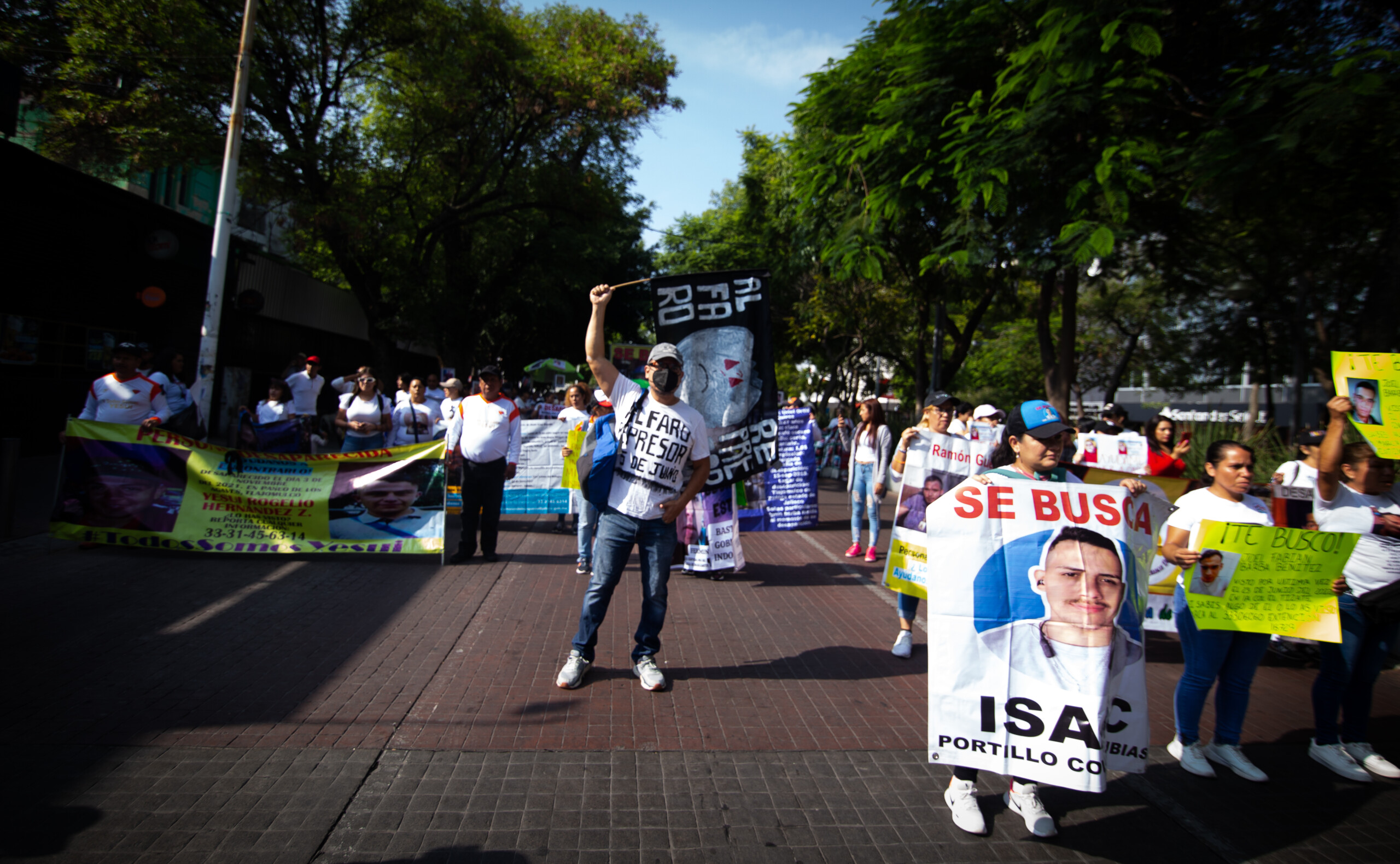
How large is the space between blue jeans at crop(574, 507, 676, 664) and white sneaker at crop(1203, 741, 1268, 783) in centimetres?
275

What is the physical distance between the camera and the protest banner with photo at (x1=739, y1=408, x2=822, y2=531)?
10680 mm

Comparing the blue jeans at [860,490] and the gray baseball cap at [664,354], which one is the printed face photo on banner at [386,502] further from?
the blue jeans at [860,490]

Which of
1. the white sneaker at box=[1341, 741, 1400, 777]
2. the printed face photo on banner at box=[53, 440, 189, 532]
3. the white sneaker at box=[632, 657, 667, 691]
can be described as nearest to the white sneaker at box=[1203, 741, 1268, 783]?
the white sneaker at box=[1341, 741, 1400, 777]

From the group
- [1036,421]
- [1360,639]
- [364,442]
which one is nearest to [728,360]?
[1036,421]

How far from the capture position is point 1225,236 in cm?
1362


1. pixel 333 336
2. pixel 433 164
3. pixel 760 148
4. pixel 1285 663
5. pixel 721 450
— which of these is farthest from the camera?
pixel 760 148

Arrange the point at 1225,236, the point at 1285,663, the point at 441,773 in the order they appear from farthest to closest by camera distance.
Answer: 1. the point at 1225,236
2. the point at 1285,663
3. the point at 441,773

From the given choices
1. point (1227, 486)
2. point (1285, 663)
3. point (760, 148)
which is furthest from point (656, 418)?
point (760, 148)

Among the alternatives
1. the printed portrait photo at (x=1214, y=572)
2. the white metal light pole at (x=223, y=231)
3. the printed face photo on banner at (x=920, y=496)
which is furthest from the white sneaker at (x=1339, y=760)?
the white metal light pole at (x=223, y=231)

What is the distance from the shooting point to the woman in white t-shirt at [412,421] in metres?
10.1

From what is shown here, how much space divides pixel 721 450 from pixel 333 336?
22.9 metres

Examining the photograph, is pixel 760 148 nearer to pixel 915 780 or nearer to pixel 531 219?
pixel 531 219

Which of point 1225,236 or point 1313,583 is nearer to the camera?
point 1313,583

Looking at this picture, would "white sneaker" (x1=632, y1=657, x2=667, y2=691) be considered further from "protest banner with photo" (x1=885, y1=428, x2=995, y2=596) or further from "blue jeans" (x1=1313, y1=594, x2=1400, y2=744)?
"blue jeans" (x1=1313, y1=594, x2=1400, y2=744)
